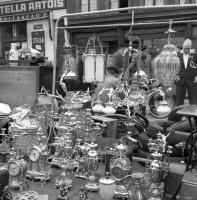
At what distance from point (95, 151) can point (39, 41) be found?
329 inches

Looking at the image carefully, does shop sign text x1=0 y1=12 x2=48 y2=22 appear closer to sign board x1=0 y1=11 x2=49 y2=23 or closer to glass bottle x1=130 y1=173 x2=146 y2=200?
sign board x1=0 y1=11 x2=49 y2=23

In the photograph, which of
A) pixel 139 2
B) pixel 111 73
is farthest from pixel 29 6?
pixel 111 73

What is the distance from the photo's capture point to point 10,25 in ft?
36.9

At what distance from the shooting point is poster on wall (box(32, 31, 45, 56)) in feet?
34.0

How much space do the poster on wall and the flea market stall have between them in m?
7.07

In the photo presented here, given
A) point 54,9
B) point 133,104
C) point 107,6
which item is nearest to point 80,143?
Answer: point 133,104

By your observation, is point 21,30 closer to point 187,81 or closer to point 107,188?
point 187,81

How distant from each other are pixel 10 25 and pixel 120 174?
9908mm

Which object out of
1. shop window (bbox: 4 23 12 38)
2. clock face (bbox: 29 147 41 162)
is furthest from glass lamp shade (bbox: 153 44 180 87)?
shop window (bbox: 4 23 12 38)

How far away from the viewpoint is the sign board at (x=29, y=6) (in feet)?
33.0

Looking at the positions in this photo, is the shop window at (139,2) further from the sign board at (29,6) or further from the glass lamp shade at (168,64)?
the glass lamp shade at (168,64)

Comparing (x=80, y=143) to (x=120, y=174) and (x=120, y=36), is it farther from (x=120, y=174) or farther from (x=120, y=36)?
(x=120, y=36)

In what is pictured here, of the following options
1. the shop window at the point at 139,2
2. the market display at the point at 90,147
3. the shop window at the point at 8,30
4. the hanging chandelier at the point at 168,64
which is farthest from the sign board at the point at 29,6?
the hanging chandelier at the point at 168,64

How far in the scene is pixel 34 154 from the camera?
9.36ft
